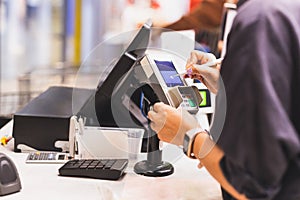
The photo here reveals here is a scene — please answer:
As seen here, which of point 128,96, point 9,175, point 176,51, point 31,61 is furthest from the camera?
point 31,61

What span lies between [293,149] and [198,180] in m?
0.56

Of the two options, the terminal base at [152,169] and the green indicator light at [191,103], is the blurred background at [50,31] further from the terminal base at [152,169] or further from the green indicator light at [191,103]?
the green indicator light at [191,103]

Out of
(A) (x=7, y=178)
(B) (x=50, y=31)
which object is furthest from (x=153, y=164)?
(B) (x=50, y=31)

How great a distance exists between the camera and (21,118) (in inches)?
57.8

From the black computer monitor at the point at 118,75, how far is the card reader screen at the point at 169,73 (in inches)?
2.7

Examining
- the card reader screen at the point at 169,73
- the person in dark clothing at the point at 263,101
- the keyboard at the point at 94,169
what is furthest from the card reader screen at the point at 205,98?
the person in dark clothing at the point at 263,101

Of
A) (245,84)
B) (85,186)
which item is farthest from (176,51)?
(245,84)

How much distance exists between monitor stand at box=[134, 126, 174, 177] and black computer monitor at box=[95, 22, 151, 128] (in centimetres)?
8

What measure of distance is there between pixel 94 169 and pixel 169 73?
1.08 feet

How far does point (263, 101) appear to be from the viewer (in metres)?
0.81

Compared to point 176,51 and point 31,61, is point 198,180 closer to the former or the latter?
point 176,51

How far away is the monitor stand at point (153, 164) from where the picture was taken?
135cm

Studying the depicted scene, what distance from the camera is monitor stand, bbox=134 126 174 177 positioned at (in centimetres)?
135

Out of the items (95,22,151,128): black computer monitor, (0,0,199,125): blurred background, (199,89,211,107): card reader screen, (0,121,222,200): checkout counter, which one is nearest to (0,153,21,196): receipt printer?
(0,121,222,200): checkout counter
